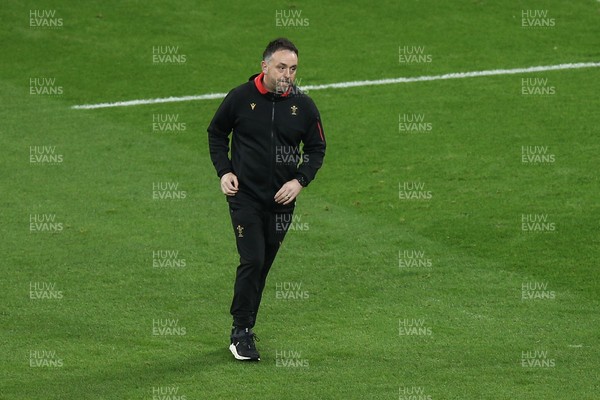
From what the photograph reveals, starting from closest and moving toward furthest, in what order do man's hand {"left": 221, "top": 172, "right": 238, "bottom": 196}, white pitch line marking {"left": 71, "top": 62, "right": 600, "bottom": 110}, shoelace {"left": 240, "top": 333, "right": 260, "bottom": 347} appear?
man's hand {"left": 221, "top": 172, "right": 238, "bottom": 196} → shoelace {"left": 240, "top": 333, "right": 260, "bottom": 347} → white pitch line marking {"left": 71, "top": 62, "right": 600, "bottom": 110}

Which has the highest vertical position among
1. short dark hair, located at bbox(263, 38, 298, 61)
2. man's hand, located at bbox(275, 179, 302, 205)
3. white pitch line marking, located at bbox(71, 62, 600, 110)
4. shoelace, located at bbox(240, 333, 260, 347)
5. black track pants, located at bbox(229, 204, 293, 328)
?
short dark hair, located at bbox(263, 38, 298, 61)

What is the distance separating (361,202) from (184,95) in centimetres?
502

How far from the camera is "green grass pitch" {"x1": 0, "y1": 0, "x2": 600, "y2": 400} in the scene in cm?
995

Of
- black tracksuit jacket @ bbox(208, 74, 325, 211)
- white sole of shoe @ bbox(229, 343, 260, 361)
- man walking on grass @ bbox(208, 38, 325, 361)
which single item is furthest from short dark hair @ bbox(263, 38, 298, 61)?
white sole of shoe @ bbox(229, 343, 260, 361)

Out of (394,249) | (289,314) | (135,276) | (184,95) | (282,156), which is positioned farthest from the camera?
(184,95)

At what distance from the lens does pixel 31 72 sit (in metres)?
19.4

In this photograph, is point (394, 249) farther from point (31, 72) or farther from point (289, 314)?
point (31, 72)

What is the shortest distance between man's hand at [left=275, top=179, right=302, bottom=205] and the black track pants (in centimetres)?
23

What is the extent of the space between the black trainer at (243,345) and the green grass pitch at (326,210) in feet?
0.40

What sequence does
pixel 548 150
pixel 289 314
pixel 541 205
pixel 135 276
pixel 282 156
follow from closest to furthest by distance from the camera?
pixel 282 156 < pixel 289 314 < pixel 135 276 < pixel 541 205 < pixel 548 150

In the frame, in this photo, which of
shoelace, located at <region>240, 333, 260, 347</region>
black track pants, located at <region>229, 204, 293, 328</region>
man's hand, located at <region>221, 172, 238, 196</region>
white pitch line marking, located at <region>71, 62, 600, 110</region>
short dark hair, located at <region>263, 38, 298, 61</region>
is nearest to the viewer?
short dark hair, located at <region>263, 38, 298, 61</region>

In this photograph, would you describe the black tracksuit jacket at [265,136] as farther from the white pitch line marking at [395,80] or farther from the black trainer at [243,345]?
the white pitch line marking at [395,80]

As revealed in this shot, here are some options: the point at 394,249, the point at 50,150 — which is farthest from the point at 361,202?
the point at 50,150

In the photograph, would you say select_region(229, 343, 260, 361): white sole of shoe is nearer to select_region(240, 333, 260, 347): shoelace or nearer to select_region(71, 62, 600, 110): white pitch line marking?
select_region(240, 333, 260, 347): shoelace
